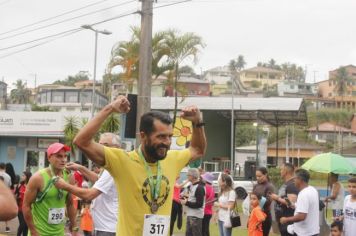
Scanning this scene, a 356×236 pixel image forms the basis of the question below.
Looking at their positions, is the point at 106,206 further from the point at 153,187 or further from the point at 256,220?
the point at 256,220

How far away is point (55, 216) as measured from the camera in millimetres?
7180

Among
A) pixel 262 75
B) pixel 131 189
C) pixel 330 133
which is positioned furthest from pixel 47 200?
pixel 262 75

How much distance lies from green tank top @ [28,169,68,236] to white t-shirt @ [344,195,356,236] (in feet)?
15.1

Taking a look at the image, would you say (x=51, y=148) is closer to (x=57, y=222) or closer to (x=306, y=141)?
(x=57, y=222)

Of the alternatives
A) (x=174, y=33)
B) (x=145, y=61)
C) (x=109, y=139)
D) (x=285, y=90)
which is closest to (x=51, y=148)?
(x=109, y=139)

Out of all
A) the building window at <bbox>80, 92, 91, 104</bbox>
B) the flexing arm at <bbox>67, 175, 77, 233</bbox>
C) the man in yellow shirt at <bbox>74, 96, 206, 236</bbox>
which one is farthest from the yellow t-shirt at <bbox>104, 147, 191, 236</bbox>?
the building window at <bbox>80, 92, 91, 104</bbox>

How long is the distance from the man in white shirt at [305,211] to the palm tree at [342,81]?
13612 cm

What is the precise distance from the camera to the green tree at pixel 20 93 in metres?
116

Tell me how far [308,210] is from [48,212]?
4026mm

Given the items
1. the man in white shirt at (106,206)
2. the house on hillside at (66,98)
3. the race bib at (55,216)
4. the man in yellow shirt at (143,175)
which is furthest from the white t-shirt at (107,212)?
the house on hillside at (66,98)

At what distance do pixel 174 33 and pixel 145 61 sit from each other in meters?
11.8

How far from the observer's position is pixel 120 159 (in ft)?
15.3

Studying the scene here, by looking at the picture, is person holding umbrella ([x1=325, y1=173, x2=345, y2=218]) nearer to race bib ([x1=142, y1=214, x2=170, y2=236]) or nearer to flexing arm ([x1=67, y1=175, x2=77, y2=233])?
flexing arm ([x1=67, y1=175, x2=77, y2=233])

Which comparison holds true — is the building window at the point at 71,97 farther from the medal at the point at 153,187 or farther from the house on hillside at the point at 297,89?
the medal at the point at 153,187
